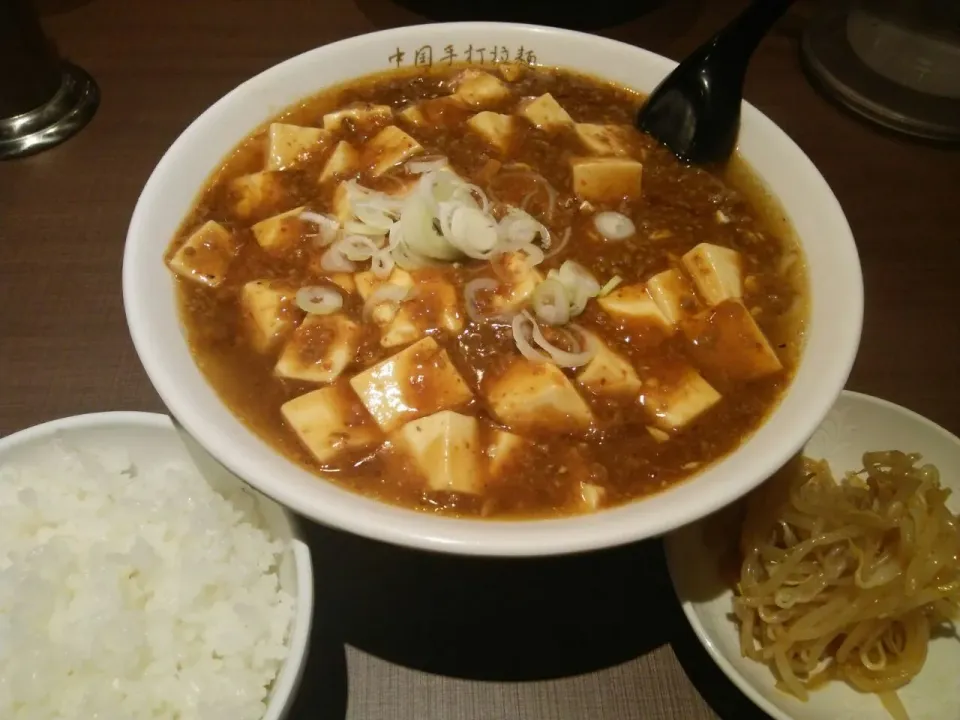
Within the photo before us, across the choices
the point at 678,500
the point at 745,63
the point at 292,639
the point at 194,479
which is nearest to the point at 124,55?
the point at 194,479

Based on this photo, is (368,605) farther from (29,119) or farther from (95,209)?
(29,119)

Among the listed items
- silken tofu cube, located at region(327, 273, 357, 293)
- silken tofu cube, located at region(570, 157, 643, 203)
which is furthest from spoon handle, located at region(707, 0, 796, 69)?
silken tofu cube, located at region(327, 273, 357, 293)

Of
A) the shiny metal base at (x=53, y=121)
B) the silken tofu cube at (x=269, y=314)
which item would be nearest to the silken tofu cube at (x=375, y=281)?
the silken tofu cube at (x=269, y=314)

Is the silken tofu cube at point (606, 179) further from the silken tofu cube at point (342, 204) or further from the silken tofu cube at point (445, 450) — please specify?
the silken tofu cube at point (445, 450)

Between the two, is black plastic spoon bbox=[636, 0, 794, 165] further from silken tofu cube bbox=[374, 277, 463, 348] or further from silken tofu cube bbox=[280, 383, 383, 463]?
silken tofu cube bbox=[280, 383, 383, 463]

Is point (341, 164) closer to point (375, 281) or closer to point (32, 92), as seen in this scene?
point (375, 281)
